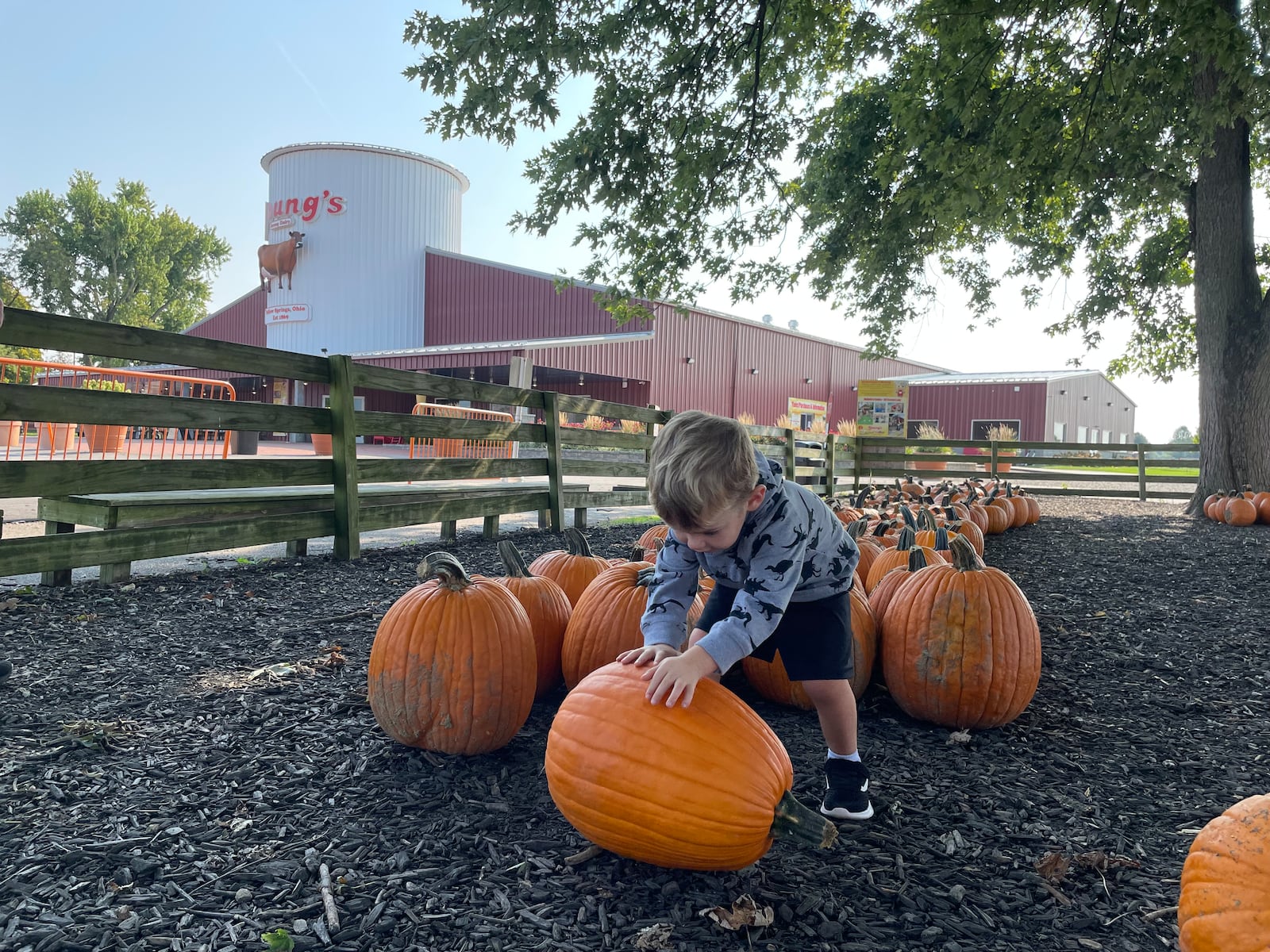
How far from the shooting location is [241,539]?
4996mm

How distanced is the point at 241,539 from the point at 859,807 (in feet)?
14.4

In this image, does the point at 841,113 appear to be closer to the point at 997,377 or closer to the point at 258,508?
the point at 258,508

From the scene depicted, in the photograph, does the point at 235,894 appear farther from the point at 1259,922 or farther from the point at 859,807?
the point at 1259,922

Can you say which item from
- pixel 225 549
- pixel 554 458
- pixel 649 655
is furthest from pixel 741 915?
pixel 554 458

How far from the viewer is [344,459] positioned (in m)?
5.65

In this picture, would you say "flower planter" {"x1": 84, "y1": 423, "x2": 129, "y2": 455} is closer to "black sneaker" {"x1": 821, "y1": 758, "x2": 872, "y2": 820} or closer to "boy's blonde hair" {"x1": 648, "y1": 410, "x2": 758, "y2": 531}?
"boy's blonde hair" {"x1": 648, "y1": 410, "x2": 758, "y2": 531}

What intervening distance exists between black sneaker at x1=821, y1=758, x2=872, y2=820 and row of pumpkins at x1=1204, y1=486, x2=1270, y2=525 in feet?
34.1

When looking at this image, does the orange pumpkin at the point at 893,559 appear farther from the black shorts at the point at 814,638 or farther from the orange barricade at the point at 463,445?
the orange barricade at the point at 463,445

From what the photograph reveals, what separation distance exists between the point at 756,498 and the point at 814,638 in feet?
1.69

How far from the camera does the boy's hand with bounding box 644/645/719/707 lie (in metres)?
→ 1.78

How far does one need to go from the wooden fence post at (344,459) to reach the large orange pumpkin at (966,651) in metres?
4.26

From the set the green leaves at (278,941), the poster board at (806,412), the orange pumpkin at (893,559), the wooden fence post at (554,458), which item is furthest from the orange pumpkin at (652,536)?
the poster board at (806,412)

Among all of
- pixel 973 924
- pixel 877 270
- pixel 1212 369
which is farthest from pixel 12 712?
pixel 1212 369

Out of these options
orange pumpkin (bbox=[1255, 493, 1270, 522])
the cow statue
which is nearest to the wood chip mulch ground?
orange pumpkin (bbox=[1255, 493, 1270, 522])
